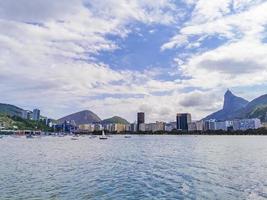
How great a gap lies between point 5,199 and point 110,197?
32.2 ft

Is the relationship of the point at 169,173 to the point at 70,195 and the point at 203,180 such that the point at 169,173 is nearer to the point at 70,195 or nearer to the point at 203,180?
the point at 203,180

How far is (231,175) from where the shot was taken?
45.1m

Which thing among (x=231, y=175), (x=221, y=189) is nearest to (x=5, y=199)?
(x=221, y=189)

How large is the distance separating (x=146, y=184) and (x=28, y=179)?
15750 millimetres

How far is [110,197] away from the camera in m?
31.7

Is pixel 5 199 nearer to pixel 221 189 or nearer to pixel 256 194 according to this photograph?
pixel 221 189

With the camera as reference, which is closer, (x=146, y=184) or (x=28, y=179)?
(x=146, y=184)

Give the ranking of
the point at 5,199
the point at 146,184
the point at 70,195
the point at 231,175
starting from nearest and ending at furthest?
the point at 5,199 → the point at 70,195 → the point at 146,184 → the point at 231,175

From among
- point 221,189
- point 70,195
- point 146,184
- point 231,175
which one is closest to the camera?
point 70,195

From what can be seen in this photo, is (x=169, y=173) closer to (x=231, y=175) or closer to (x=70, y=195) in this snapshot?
(x=231, y=175)

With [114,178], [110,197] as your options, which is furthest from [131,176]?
[110,197]

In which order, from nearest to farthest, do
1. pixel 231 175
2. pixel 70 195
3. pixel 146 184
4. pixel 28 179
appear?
pixel 70 195 → pixel 146 184 → pixel 28 179 → pixel 231 175

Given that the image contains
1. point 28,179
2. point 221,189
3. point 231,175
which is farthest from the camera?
point 231,175

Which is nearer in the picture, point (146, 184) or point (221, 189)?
point (221, 189)
